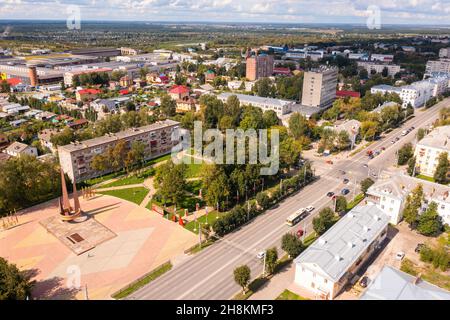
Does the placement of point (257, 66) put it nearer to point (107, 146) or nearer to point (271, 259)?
point (107, 146)

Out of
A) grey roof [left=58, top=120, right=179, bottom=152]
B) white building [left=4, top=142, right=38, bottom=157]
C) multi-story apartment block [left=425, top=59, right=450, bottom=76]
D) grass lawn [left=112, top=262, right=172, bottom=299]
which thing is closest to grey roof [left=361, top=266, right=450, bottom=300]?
grass lawn [left=112, top=262, right=172, bottom=299]

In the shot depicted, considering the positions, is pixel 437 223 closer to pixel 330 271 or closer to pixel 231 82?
pixel 330 271

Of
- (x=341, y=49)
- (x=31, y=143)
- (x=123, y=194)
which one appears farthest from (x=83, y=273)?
(x=341, y=49)

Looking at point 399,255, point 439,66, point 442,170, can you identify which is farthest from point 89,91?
point 439,66

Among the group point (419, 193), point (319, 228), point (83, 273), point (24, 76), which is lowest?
point (83, 273)

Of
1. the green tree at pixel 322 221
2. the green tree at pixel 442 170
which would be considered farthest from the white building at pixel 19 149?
A: the green tree at pixel 442 170

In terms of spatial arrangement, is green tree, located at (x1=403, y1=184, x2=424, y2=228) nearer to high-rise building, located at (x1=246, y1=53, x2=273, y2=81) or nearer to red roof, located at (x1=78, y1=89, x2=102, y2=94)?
red roof, located at (x1=78, y1=89, x2=102, y2=94)
